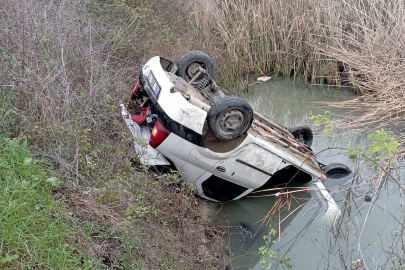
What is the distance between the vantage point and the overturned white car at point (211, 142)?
399cm

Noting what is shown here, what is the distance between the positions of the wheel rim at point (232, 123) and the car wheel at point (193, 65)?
4.16ft

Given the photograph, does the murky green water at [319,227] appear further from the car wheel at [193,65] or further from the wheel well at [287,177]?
the car wheel at [193,65]

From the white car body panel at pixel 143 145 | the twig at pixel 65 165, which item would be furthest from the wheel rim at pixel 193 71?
the twig at pixel 65 165

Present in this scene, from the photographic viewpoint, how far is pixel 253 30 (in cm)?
836

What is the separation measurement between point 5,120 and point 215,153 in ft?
6.38

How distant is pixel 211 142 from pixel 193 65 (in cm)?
143

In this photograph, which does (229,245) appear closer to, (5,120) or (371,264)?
(371,264)

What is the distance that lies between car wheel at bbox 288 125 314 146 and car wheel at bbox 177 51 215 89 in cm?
156

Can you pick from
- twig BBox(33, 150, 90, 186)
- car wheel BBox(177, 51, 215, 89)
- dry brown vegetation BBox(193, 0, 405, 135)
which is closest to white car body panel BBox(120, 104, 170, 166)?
twig BBox(33, 150, 90, 186)

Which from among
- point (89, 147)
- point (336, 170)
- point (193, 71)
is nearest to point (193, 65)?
point (193, 71)

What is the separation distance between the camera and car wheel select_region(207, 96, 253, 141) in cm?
397

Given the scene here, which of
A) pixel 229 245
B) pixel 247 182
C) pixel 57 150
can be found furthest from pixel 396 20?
pixel 57 150

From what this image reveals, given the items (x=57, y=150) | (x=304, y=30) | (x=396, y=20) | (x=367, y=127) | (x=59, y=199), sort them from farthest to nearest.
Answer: (x=304, y=30) < (x=396, y=20) < (x=367, y=127) < (x=57, y=150) < (x=59, y=199)

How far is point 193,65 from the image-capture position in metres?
5.26
